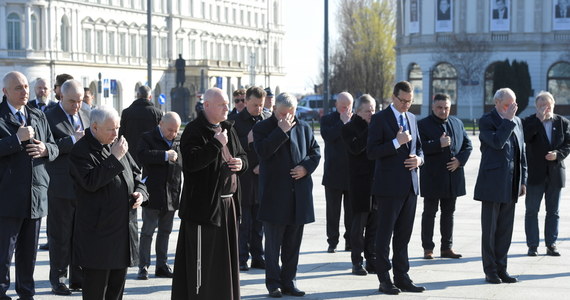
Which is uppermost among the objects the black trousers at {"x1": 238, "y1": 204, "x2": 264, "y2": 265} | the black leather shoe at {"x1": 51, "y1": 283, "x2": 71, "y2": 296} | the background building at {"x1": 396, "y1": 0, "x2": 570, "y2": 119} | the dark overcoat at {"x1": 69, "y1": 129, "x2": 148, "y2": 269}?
the background building at {"x1": 396, "y1": 0, "x2": 570, "y2": 119}

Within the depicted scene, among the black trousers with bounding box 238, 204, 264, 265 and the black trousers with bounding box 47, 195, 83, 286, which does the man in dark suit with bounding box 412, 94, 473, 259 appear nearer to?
the black trousers with bounding box 238, 204, 264, 265

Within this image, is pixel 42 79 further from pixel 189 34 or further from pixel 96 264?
pixel 189 34

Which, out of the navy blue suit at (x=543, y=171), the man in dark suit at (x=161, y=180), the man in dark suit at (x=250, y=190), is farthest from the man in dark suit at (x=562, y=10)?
the man in dark suit at (x=161, y=180)

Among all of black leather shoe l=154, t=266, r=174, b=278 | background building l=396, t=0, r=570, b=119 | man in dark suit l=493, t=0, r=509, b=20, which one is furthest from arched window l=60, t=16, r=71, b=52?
black leather shoe l=154, t=266, r=174, b=278

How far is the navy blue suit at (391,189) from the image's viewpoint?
35.4 feet

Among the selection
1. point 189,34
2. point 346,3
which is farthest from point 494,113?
point 189,34

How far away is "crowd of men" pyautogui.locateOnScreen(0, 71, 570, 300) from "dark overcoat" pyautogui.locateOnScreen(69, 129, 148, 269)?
11mm

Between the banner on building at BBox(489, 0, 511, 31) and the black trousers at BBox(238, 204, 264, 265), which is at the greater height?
the banner on building at BBox(489, 0, 511, 31)

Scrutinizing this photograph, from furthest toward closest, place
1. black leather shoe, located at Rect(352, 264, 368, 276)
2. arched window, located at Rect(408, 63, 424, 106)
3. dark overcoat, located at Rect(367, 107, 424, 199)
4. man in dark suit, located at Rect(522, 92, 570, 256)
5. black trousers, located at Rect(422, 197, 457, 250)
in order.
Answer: arched window, located at Rect(408, 63, 424, 106) → man in dark suit, located at Rect(522, 92, 570, 256) → black trousers, located at Rect(422, 197, 457, 250) → black leather shoe, located at Rect(352, 264, 368, 276) → dark overcoat, located at Rect(367, 107, 424, 199)

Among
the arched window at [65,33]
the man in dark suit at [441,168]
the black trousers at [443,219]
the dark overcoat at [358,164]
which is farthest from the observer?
the arched window at [65,33]

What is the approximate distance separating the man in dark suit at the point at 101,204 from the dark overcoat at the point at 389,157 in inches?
126

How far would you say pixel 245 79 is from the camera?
116m

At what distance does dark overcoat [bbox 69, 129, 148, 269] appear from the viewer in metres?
8.23

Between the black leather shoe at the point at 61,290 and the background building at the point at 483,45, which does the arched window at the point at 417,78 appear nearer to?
the background building at the point at 483,45
